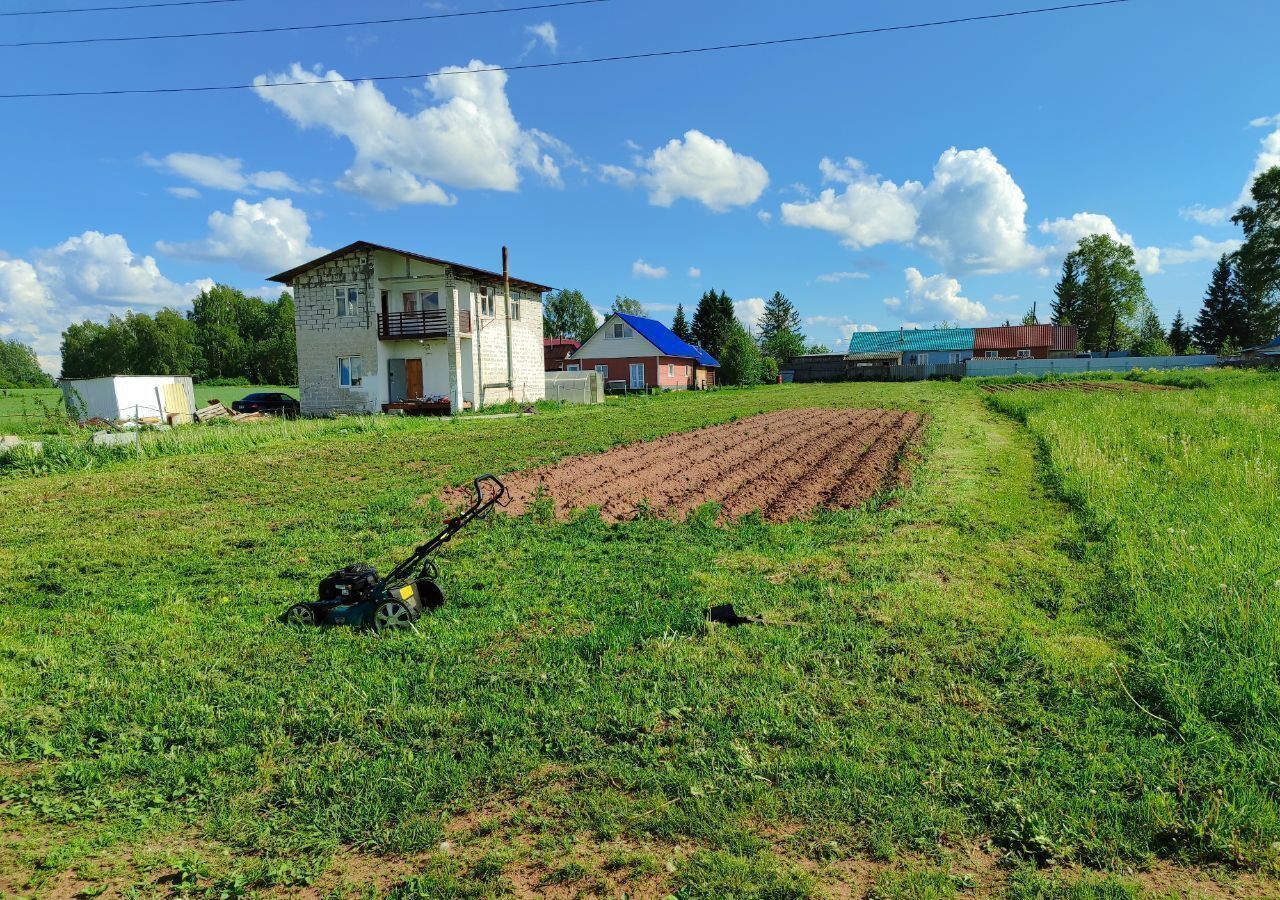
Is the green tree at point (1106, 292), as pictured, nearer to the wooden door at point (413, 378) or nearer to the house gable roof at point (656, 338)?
the house gable roof at point (656, 338)

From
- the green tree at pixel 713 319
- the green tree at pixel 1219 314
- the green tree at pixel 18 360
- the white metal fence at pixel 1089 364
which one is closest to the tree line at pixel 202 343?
the green tree at pixel 18 360

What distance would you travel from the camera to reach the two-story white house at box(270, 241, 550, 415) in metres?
31.1

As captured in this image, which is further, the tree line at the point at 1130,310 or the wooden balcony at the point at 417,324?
the tree line at the point at 1130,310

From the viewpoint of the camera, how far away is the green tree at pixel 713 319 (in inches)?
3031

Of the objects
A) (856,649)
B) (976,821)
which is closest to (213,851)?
(976,821)

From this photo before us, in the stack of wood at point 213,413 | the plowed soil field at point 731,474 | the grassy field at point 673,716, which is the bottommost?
the grassy field at point 673,716

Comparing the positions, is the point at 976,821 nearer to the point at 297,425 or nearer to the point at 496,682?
the point at 496,682

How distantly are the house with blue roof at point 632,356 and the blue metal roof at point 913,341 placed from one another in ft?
94.2

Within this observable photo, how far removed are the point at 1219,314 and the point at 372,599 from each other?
344ft

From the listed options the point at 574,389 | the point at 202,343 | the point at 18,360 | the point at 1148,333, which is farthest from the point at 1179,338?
the point at 18,360

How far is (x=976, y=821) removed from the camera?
3168 millimetres

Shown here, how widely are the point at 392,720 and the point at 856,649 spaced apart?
3023 millimetres

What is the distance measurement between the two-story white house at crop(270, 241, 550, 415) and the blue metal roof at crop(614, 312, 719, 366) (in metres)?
19.8

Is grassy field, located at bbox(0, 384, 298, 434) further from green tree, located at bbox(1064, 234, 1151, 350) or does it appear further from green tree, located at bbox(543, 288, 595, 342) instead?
green tree, located at bbox(1064, 234, 1151, 350)
